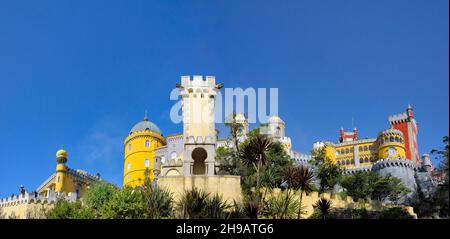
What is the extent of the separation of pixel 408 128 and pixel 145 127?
45.7 meters

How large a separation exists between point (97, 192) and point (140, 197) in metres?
16.3

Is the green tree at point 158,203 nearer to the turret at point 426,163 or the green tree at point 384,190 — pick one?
the green tree at point 384,190

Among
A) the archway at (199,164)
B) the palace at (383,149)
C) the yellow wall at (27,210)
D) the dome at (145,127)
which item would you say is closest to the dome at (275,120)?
the palace at (383,149)

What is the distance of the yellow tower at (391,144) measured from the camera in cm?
8412

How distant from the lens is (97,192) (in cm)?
5062

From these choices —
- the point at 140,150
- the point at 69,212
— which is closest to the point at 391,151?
the point at 140,150

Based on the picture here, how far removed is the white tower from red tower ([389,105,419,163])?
58101mm

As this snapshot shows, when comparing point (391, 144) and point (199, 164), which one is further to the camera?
point (391, 144)

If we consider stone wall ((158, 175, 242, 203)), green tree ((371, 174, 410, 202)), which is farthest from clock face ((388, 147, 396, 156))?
stone wall ((158, 175, 242, 203))

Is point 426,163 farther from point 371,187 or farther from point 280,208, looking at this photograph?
point 280,208

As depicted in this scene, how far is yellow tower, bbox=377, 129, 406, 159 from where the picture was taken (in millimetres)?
84125

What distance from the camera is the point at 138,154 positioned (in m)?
77.3

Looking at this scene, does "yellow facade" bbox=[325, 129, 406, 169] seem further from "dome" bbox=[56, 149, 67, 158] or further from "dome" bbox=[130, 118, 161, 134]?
"dome" bbox=[56, 149, 67, 158]
